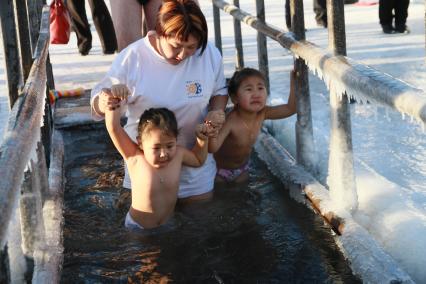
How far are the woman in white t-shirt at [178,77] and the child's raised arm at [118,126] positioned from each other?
39 mm

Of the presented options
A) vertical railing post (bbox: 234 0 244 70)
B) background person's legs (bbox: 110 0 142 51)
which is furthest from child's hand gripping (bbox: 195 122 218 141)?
vertical railing post (bbox: 234 0 244 70)

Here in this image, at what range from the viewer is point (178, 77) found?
3.58m

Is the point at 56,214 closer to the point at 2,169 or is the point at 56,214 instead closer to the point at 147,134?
the point at 147,134

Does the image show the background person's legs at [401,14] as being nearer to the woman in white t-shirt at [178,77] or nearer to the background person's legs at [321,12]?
the background person's legs at [321,12]

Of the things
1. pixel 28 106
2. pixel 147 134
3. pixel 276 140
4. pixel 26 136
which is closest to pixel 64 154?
pixel 276 140

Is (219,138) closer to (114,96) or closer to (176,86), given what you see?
(176,86)

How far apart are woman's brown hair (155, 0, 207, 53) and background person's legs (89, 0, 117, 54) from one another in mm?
Result: 4971

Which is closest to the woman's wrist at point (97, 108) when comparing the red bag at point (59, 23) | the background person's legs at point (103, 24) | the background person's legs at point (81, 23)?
the red bag at point (59, 23)

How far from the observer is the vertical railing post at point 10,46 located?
280 cm

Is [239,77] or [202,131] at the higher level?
[239,77]

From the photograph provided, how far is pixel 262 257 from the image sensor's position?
126 inches

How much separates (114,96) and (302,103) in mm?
1109

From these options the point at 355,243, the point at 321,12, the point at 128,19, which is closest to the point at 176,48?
the point at 128,19

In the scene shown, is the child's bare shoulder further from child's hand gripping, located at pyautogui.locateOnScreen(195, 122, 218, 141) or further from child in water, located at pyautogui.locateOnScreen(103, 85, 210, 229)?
child's hand gripping, located at pyautogui.locateOnScreen(195, 122, 218, 141)
